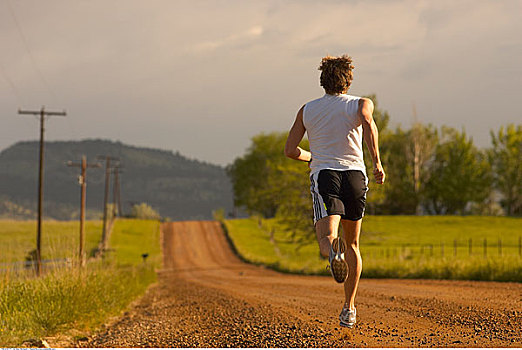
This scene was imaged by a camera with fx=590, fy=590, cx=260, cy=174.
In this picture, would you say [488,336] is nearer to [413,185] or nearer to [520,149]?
[413,185]

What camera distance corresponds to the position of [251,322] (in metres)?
9.42

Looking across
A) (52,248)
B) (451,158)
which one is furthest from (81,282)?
(451,158)

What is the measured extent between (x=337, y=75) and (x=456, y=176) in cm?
9347

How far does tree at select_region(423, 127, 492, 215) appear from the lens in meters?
94.2

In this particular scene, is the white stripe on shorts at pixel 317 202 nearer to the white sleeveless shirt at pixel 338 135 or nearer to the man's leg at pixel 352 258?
the white sleeveless shirt at pixel 338 135

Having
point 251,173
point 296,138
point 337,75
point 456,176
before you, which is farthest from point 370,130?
point 251,173

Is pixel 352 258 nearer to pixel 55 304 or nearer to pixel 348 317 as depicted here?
pixel 348 317

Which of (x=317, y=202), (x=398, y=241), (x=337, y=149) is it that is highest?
(x=337, y=149)

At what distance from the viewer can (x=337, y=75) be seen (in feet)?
18.2

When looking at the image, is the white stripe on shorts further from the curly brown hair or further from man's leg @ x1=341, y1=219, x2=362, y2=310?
the curly brown hair

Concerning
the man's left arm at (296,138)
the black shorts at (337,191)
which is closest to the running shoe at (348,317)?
the black shorts at (337,191)

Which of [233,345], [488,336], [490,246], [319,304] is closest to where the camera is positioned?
[488,336]

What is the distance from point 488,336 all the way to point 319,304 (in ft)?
16.2

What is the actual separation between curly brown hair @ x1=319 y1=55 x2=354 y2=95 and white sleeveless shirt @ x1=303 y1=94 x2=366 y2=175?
0.42ft
